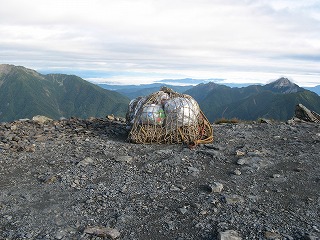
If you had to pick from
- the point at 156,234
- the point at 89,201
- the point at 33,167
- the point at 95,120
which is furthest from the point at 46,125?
the point at 156,234

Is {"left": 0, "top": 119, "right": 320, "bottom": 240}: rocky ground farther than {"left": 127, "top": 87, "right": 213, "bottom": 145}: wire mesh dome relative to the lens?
No

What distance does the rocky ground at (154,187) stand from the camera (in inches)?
270

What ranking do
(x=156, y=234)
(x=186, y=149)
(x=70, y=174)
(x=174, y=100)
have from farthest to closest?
(x=174, y=100) → (x=186, y=149) → (x=70, y=174) → (x=156, y=234)

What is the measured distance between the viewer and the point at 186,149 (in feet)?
40.1

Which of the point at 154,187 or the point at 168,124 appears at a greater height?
the point at 168,124

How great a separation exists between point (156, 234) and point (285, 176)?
480 cm

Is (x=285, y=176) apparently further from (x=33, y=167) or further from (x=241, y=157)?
(x=33, y=167)

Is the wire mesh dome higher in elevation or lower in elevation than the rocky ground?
higher

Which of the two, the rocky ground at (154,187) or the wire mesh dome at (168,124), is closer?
the rocky ground at (154,187)

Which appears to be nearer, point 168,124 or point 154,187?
point 154,187

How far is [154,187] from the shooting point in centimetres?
891

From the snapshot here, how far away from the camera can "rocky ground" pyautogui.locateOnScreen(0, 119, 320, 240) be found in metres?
6.86

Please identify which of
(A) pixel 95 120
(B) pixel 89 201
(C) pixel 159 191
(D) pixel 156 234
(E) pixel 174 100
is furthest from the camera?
(A) pixel 95 120

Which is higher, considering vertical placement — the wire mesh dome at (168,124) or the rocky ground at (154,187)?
the wire mesh dome at (168,124)
